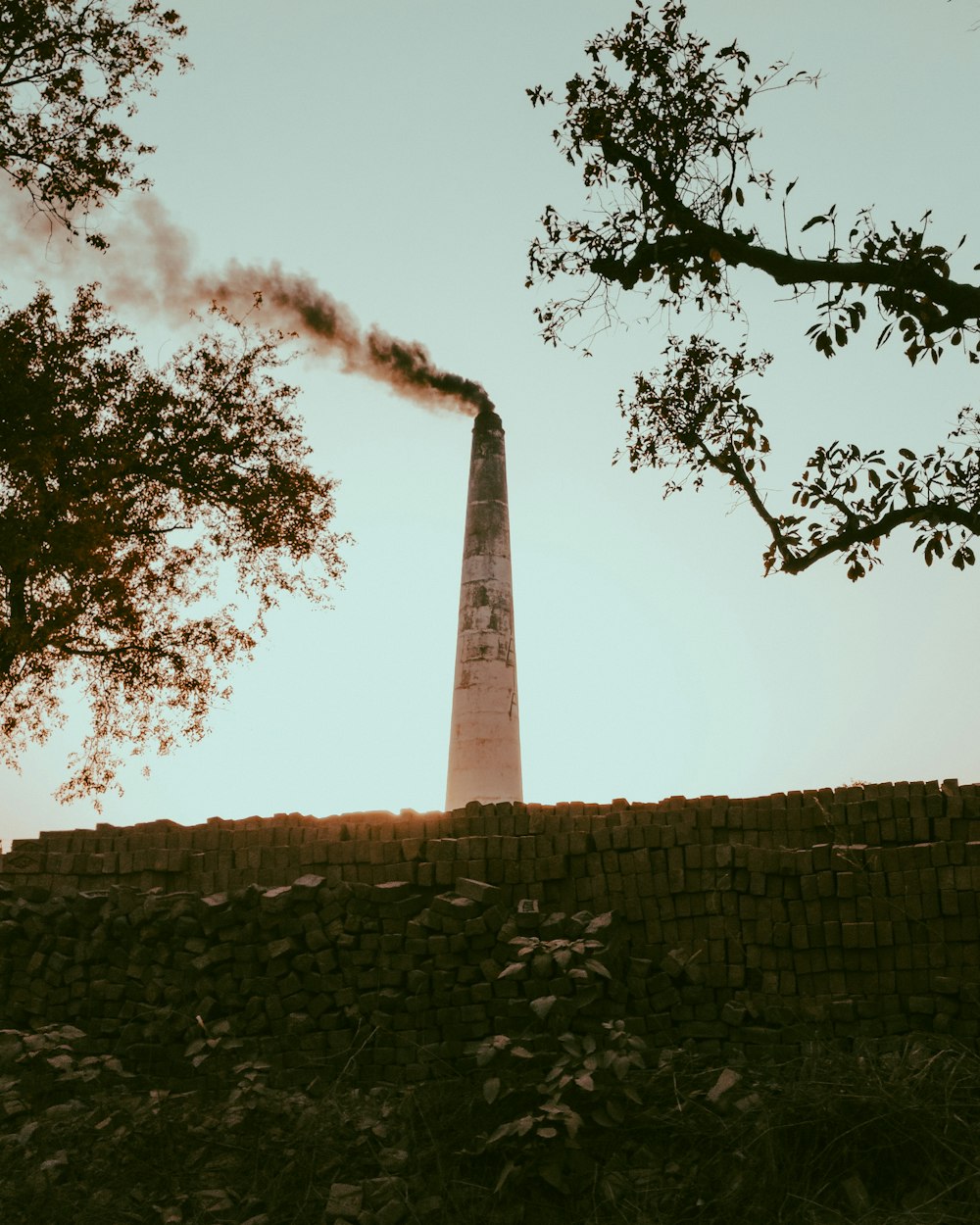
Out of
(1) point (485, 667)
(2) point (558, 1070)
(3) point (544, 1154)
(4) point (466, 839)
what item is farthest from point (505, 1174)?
(1) point (485, 667)

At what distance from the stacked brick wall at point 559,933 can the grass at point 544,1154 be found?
51 cm

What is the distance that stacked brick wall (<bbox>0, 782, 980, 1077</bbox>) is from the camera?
723 centimetres

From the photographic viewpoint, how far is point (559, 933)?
747cm

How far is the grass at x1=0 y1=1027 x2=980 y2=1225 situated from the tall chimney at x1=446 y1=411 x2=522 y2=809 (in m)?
13.2

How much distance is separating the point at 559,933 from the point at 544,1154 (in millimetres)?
1735

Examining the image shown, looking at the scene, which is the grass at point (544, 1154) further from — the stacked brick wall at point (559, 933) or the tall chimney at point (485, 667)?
the tall chimney at point (485, 667)

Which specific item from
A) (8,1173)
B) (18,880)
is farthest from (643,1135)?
(18,880)

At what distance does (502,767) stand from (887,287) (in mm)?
13349

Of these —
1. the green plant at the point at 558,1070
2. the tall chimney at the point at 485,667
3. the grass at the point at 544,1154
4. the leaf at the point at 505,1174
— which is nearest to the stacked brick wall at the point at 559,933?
the green plant at the point at 558,1070

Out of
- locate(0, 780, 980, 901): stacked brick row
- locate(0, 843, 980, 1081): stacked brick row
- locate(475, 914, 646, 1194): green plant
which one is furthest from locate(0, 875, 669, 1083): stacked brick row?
locate(0, 780, 980, 901): stacked brick row

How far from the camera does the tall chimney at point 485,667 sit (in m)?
20.2

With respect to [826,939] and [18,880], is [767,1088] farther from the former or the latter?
[18,880]

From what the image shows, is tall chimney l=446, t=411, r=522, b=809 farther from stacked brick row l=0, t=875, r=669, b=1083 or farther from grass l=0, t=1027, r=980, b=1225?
grass l=0, t=1027, r=980, b=1225

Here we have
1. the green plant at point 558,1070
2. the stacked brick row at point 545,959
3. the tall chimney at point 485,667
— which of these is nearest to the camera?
the green plant at point 558,1070
